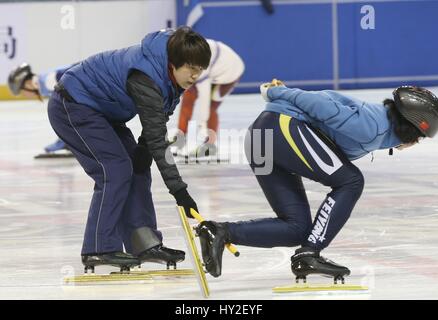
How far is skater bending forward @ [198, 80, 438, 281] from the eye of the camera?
5.44 m

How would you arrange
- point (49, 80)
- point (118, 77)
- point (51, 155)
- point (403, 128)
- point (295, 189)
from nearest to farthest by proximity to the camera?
point (403, 128)
point (295, 189)
point (118, 77)
point (49, 80)
point (51, 155)

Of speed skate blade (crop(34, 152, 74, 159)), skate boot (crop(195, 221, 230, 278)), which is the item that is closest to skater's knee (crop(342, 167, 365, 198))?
skate boot (crop(195, 221, 230, 278))

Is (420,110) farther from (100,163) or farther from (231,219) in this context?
(231,219)

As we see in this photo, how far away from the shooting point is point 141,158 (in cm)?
610

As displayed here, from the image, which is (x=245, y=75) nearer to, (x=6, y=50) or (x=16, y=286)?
(x=6, y=50)

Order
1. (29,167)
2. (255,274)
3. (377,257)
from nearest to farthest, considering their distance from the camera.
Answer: (255,274) < (377,257) < (29,167)

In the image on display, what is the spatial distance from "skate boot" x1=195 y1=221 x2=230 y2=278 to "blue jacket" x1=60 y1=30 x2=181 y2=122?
28.0 inches

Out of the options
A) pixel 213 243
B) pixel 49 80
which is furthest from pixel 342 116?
pixel 49 80

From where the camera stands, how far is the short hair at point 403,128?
5.51 metres

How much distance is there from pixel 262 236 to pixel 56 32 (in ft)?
55.5

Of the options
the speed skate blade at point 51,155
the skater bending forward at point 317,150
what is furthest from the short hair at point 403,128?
the speed skate blade at point 51,155

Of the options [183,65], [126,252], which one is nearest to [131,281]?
[126,252]

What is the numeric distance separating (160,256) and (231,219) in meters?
1.96

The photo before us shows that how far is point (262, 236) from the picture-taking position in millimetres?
5562
